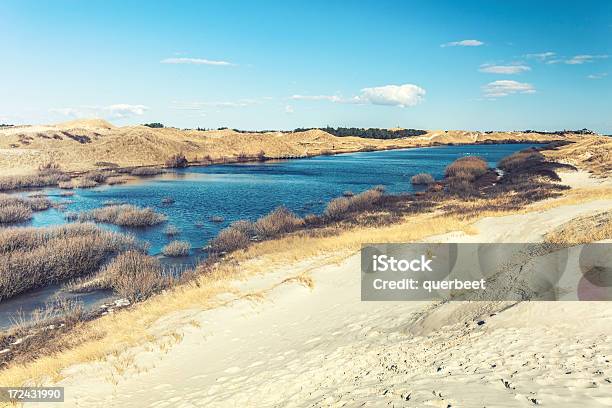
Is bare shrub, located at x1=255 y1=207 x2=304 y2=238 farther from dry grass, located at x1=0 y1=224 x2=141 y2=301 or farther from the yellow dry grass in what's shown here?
the yellow dry grass

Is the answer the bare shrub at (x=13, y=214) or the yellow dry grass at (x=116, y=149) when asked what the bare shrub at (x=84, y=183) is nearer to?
the yellow dry grass at (x=116, y=149)

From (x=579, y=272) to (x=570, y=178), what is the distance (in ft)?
125

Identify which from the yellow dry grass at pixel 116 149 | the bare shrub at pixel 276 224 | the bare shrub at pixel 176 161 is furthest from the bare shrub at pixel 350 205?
the bare shrub at pixel 176 161

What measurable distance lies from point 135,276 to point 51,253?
17.1ft

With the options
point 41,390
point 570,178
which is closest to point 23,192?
point 41,390

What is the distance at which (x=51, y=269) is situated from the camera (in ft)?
62.8

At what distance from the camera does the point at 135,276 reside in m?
18.3

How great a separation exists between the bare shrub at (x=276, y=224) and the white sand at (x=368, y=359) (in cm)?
1213

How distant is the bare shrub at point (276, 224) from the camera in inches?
1056

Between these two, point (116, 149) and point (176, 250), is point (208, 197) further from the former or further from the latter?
point (116, 149)

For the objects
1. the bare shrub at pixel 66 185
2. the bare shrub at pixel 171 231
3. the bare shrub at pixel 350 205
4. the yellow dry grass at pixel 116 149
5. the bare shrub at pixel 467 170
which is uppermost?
the yellow dry grass at pixel 116 149

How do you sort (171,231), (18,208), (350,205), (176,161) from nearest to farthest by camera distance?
Result: (171,231)
(18,208)
(350,205)
(176,161)

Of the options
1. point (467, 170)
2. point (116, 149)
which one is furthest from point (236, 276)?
point (116, 149)

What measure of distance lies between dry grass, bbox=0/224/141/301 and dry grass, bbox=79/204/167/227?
374 cm
